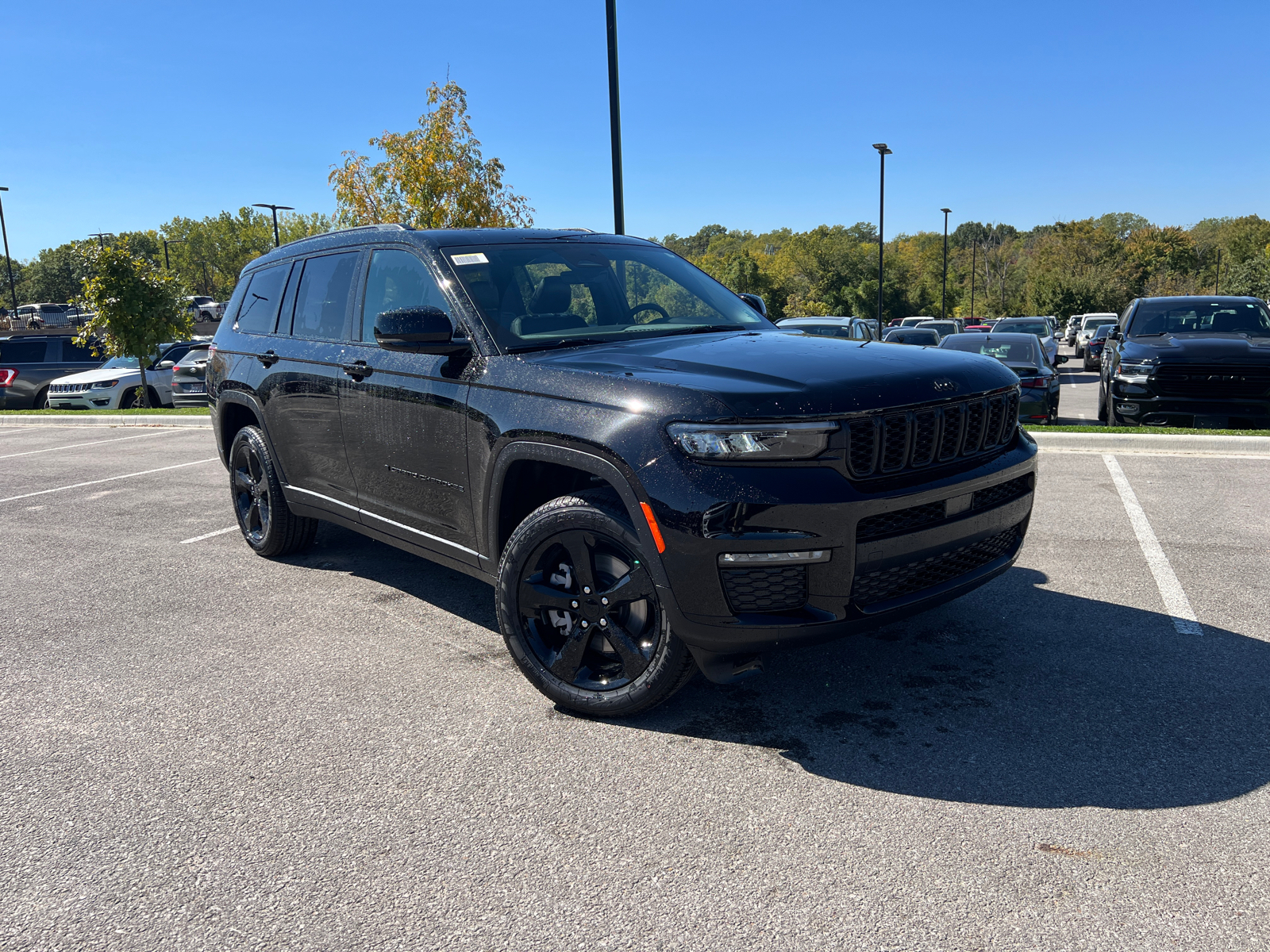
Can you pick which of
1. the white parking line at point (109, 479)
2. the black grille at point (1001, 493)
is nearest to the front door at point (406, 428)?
the black grille at point (1001, 493)

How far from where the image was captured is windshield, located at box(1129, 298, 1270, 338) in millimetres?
11523

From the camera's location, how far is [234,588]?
5523 mm

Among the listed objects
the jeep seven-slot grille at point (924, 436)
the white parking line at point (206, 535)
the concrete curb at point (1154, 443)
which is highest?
the jeep seven-slot grille at point (924, 436)

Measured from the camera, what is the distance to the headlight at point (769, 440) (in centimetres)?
302

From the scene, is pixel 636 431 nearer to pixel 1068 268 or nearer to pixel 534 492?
pixel 534 492

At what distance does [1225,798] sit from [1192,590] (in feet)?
7.64

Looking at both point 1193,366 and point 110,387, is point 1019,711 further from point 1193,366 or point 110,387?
point 110,387

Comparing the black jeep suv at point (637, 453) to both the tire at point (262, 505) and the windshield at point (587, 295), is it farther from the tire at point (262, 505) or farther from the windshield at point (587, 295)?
the tire at point (262, 505)

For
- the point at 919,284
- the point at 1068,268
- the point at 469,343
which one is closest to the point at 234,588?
the point at 469,343

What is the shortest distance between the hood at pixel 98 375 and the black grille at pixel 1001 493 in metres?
21.0

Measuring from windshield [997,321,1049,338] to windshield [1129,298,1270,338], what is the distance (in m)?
14.8

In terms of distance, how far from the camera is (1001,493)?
3654mm

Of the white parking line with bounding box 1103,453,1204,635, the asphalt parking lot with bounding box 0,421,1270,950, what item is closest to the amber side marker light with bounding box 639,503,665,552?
→ the asphalt parking lot with bounding box 0,421,1270,950

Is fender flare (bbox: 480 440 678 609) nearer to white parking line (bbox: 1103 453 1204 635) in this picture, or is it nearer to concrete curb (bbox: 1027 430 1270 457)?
white parking line (bbox: 1103 453 1204 635)
